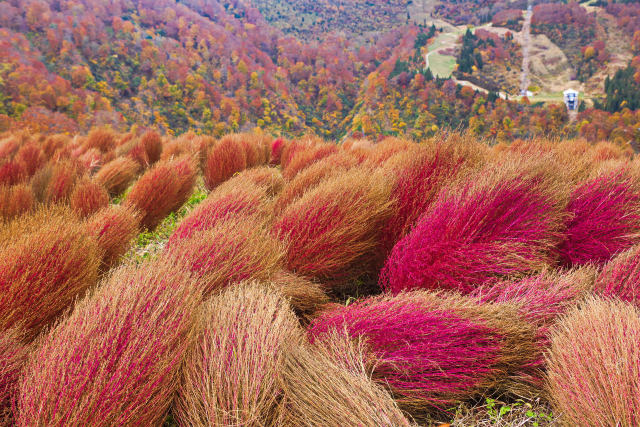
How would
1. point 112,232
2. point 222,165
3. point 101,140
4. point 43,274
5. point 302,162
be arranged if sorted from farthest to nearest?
1. point 101,140
2. point 222,165
3. point 302,162
4. point 112,232
5. point 43,274

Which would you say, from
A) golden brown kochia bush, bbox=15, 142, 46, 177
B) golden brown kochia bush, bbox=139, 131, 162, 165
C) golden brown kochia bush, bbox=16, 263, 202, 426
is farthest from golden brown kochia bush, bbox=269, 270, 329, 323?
golden brown kochia bush, bbox=139, 131, 162, 165

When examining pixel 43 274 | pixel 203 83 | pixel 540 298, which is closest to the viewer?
pixel 540 298

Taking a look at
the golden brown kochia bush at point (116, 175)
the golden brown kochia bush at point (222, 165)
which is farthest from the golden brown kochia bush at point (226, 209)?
the golden brown kochia bush at point (116, 175)

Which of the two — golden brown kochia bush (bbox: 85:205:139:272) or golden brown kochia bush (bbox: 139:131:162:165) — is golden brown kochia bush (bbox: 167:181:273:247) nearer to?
golden brown kochia bush (bbox: 85:205:139:272)

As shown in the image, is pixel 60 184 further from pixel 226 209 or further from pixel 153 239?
pixel 226 209

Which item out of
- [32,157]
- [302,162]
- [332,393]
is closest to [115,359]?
[332,393]

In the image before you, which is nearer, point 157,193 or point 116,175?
point 157,193

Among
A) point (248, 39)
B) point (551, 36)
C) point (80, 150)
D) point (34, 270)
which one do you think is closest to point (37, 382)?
point (34, 270)

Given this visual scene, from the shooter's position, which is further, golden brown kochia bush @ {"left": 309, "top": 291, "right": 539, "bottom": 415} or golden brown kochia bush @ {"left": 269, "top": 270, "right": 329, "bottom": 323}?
golden brown kochia bush @ {"left": 269, "top": 270, "right": 329, "bottom": 323}
